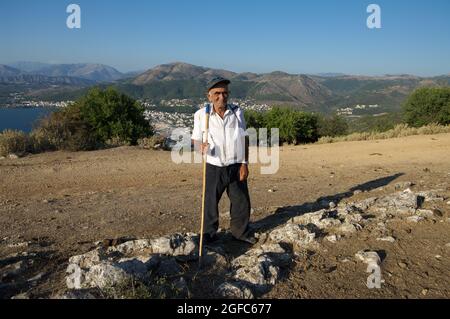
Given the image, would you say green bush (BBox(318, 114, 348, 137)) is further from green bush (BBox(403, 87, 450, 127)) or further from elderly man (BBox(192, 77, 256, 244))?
elderly man (BBox(192, 77, 256, 244))

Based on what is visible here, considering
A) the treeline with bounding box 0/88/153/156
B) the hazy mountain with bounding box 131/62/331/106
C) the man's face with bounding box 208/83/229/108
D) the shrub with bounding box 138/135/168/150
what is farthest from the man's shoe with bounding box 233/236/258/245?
the hazy mountain with bounding box 131/62/331/106

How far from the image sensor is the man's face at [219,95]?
4.38m

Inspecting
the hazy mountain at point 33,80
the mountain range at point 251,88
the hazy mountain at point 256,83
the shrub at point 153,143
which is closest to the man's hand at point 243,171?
the shrub at point 153,143

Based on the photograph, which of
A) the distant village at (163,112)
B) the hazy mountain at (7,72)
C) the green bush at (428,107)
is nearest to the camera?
the distant village at (163,112)

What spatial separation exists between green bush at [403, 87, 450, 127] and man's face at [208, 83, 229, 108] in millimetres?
21873

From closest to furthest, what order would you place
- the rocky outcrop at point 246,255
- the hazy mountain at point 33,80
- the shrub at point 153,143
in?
the rocky outcrop at point 246,255 < the shrub at point 153,143 < the hazy mountain at point 33,80

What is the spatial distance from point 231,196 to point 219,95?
47.3 inches

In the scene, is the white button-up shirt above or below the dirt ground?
above

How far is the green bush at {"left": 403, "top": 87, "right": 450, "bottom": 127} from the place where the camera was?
23297mm

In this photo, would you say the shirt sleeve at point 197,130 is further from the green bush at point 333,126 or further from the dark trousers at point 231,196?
the green bush at point 333,126

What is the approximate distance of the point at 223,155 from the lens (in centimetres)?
454

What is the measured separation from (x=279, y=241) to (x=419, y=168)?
6.75m
